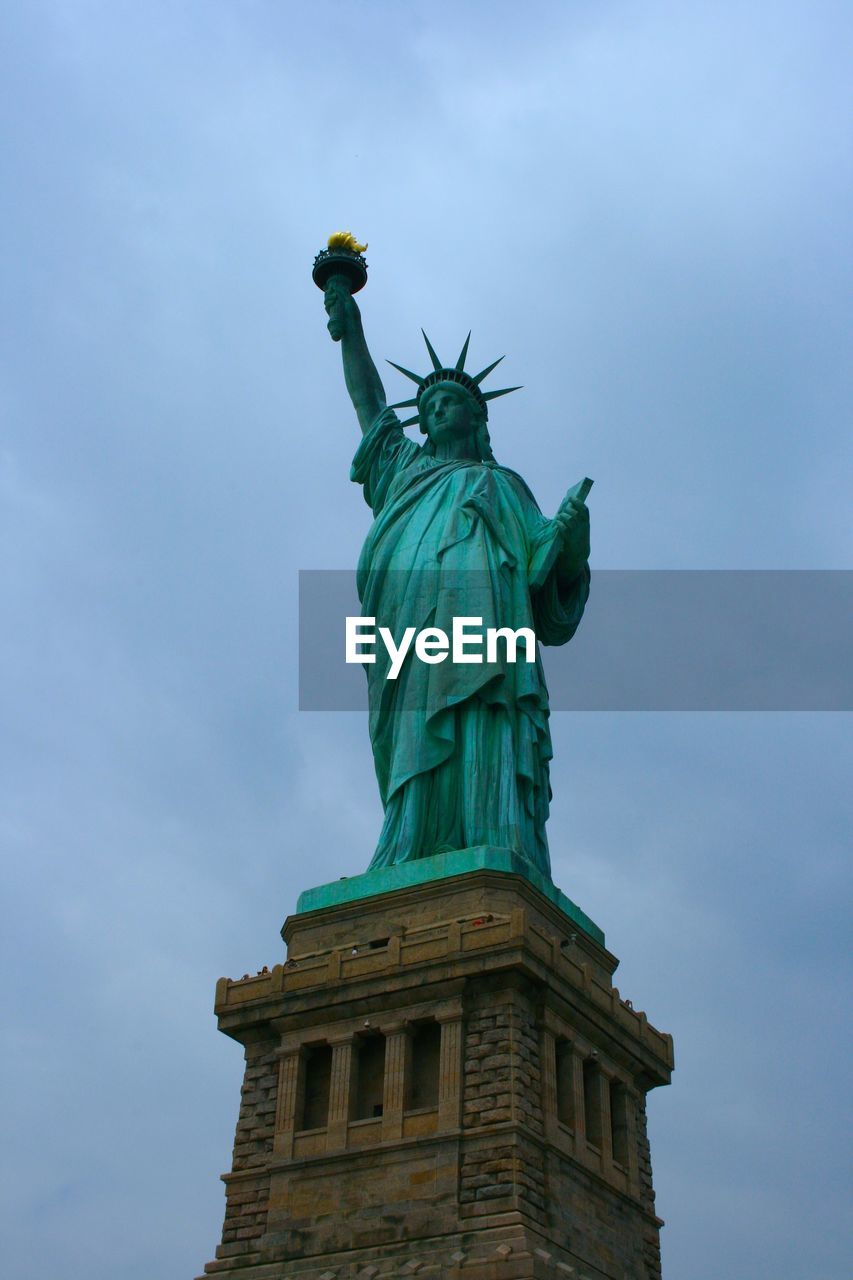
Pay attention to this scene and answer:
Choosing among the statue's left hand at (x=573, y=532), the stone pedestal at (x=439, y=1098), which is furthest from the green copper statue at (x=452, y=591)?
the stone pedestal at (x=439, y=1098)

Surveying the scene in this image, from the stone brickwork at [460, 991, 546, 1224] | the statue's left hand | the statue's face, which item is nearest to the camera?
the stone brickwork at [460, 991, 546, 1224]

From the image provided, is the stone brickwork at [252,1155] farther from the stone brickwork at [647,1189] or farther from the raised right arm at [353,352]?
the raised right arm at [353,352]

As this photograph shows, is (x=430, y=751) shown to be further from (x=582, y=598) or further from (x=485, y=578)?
(x=582, y=598)

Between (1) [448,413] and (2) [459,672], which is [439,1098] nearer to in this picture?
(2) [459,672]

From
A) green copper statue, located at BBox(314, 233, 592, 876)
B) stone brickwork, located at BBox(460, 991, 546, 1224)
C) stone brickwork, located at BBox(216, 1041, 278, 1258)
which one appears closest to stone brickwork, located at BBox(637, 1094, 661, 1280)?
stone brickwork, located at BBox(460, 991, 546, 1224)

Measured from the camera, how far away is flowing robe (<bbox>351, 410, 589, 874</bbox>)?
2205 centimetres

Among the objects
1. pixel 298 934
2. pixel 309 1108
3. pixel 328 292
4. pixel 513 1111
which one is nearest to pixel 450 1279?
pixel 513 1111

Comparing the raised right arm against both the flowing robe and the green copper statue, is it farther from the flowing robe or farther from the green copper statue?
the flowing robe

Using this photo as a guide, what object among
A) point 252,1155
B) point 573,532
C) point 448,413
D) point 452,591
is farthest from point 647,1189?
point 448,413

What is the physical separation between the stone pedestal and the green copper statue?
1509 millimetres

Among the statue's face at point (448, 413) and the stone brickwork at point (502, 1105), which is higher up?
the statue's face at point (448, 413)

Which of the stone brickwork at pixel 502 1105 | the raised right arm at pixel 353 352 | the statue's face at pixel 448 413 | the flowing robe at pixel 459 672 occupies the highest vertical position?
the raised right arm at pixel 353 352

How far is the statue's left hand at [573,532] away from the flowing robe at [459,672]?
13.1 inches

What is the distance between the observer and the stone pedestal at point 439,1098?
17953 millimetres
